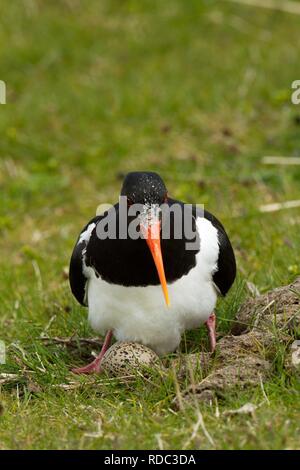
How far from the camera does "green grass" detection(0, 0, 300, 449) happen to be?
504 centimetres

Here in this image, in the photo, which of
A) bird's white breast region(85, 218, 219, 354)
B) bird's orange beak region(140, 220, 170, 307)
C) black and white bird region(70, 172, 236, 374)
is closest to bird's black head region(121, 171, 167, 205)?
black and white bird region(70, 172, 236, 374)

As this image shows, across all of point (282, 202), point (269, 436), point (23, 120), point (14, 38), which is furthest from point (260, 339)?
point (14, 38)

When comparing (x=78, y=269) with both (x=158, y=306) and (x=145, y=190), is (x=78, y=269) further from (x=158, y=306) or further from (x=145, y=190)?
(x=145, y=190)

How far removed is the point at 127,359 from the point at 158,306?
355 mm

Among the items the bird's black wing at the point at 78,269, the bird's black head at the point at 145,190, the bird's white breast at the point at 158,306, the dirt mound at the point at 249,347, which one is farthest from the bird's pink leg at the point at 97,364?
the bird's black head at the point at 145,190

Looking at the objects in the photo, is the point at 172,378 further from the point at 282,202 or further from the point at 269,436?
the point at 282,202

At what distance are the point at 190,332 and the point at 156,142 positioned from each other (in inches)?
165

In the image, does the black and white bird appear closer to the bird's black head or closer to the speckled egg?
the bird's black head

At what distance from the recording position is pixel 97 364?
592 centimetres

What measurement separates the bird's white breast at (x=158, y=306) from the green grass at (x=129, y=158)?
371 mm

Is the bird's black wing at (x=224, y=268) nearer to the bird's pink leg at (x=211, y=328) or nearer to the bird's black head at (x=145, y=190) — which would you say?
the bird's pink leg at (x=211, y=328)

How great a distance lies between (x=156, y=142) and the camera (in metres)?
10.2

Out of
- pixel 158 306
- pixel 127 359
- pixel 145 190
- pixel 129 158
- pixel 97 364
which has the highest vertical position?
pixel 145 190

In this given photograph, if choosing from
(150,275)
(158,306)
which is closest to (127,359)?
(158,306)
